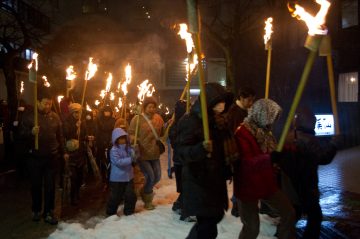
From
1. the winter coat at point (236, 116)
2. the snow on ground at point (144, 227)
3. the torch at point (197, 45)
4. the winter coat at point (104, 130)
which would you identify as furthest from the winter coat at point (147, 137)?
the torch at point (197, 45)

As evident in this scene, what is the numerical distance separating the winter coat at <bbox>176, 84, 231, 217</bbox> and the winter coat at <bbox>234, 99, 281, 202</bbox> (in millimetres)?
278

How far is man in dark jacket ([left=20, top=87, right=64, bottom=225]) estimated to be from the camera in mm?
6742

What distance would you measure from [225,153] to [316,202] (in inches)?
64.5

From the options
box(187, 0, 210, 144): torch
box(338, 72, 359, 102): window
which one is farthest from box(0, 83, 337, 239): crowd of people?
box(338, 72, 359, 102): window

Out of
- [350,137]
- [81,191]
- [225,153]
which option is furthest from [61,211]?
[350,137]

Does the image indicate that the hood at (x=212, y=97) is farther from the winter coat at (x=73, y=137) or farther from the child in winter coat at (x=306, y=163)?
the winter coat at (x=73, y=137)

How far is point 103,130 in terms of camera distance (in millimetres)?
9766

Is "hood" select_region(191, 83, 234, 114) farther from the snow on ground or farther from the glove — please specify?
the snow on ground

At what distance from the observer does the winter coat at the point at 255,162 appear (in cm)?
431

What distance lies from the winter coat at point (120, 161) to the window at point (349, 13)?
45.7ft

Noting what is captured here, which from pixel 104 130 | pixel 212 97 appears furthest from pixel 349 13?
pixel 212 97

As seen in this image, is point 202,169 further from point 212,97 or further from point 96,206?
point 96,206

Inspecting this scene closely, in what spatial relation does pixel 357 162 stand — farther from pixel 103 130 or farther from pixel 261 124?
pixel 261 124

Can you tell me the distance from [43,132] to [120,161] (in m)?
1.38
